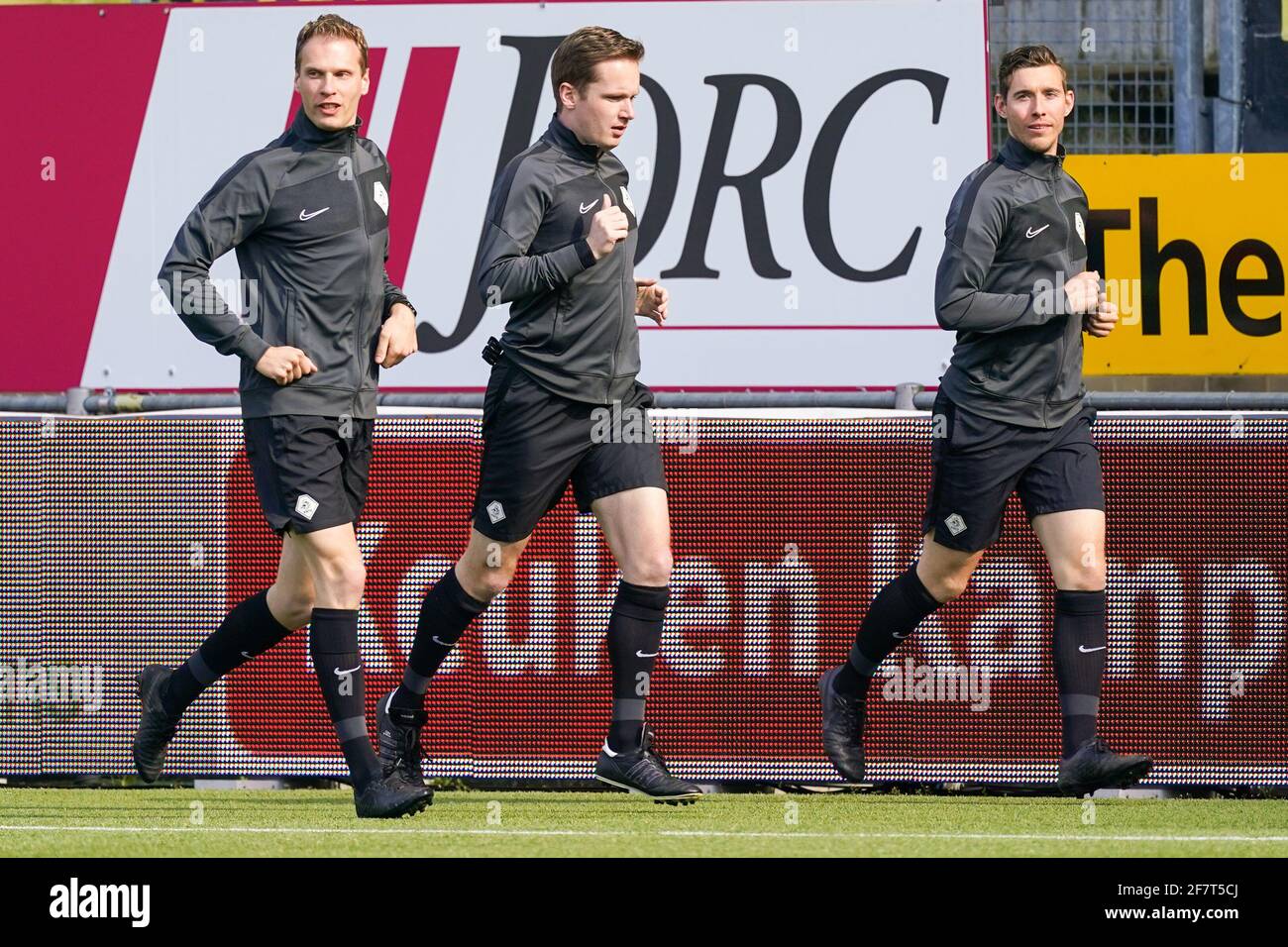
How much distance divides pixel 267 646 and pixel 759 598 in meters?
1.66

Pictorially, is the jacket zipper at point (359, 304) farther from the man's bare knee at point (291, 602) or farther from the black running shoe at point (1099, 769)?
the black running shoe at point (1099, 769)

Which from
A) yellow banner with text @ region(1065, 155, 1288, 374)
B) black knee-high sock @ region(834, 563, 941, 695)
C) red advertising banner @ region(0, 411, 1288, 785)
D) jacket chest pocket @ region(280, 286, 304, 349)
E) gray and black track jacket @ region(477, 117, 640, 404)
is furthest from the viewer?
yellow banner with text @ region(1065, 155, 1288, 374)

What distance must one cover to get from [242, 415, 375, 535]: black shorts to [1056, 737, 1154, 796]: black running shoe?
Result: 2.15 meters

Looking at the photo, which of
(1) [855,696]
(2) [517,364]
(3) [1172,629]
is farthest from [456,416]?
(3) [1172,629]

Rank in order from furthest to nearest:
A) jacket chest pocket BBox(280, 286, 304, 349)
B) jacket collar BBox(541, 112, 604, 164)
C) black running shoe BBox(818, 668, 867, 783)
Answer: black running shoe BBox(818, 668, 867, 783) < jacket collar BBox(541, 112, 604, 164) < jacket chest pocket BBox(280, 286, 304, 349)

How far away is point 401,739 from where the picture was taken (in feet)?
22.3

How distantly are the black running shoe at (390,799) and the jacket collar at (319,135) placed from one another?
176cm

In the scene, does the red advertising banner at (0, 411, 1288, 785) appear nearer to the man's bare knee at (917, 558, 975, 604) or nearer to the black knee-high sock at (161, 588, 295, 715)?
the man's bare knee at (917, 558, 975, 604)

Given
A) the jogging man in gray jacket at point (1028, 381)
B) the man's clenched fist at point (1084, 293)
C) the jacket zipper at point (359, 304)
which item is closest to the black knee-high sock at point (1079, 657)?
the jogging man in gray jacket at point (1028, 381)

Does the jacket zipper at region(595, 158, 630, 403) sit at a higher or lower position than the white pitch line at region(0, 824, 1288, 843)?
higher

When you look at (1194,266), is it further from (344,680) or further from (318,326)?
(344,680)

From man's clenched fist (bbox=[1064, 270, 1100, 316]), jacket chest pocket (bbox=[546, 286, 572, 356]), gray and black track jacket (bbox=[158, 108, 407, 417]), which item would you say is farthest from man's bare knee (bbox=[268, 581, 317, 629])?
man's clenched fist (bbox=[1064, 270, 1100, 316])

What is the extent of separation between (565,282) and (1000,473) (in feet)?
4.66

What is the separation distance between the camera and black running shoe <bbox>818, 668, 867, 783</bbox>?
23.1 ft
